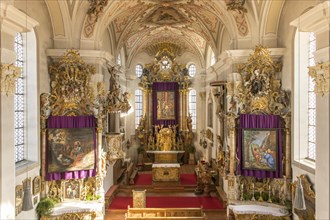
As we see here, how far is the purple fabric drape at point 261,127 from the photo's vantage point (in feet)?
38.1

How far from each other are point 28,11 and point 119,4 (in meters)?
4.07

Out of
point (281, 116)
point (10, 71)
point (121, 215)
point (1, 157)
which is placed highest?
point (10, 71)

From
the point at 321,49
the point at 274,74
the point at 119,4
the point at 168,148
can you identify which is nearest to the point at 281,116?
the point at 274,74

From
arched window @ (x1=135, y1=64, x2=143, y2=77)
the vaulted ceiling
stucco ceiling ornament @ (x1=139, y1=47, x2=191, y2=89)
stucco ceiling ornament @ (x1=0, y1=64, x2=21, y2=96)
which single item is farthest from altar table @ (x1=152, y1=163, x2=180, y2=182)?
stucco ceiling ornament @ (x1=0, y1=64, x2=21, y2=96)

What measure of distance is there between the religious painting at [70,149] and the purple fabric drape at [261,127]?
5.75 metres

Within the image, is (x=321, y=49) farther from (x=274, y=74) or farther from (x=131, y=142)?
(x=131, y=142)

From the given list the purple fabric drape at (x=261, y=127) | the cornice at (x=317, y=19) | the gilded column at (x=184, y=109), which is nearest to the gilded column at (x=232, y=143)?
the purple fabric drape at (x=261, y=127)

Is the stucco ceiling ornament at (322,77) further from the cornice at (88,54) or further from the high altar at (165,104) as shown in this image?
the high altar at (165,104)

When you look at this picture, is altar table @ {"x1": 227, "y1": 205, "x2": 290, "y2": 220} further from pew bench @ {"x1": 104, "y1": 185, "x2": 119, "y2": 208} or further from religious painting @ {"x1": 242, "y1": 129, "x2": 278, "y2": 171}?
pew bench @ {"x1": 104, "y1": 185, "x2": 119, "y2": 208}

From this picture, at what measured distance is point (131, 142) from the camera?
22.7 metres

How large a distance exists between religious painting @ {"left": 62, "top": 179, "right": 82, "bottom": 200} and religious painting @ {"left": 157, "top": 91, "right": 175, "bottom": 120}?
1213 cm

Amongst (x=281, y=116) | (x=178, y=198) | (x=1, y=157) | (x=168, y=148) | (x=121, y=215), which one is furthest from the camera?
(x=168, y=148)

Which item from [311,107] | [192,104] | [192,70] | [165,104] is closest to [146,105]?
[165,104]

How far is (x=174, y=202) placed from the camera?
14664mm
